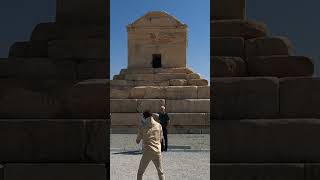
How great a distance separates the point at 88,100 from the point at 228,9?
223 cm

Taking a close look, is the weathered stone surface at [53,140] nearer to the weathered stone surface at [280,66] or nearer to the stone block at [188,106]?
the weathered stone surface at [280,66]

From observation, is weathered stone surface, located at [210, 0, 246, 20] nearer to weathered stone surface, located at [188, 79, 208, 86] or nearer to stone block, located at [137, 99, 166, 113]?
stone block, located at [137, 99, 166, 113]

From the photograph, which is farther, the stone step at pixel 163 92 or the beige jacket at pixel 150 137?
the stone step at pixel 163 92

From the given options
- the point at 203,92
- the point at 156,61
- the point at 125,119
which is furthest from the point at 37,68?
the point at 156,61

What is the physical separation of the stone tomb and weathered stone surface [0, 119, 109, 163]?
16227 mm

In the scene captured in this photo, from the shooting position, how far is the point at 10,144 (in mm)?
6145

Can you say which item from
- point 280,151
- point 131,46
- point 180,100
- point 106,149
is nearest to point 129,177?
point 106,149

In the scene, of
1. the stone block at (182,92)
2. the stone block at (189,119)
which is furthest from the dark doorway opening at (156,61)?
the stone block at (189,119)

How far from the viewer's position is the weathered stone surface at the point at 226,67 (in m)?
6.14

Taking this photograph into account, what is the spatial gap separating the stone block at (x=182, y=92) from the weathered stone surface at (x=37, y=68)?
17884 mm

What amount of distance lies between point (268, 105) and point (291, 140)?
1.71ft

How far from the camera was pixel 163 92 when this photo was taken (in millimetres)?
24438

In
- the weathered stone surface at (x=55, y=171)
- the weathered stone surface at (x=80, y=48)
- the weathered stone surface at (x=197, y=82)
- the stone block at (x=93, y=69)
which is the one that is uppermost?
the weathered stone surface at (x=80, y=48)

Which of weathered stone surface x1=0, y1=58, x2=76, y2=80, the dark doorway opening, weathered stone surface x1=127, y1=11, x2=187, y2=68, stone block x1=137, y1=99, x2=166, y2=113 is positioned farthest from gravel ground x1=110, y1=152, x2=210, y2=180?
the dark doorway opening
